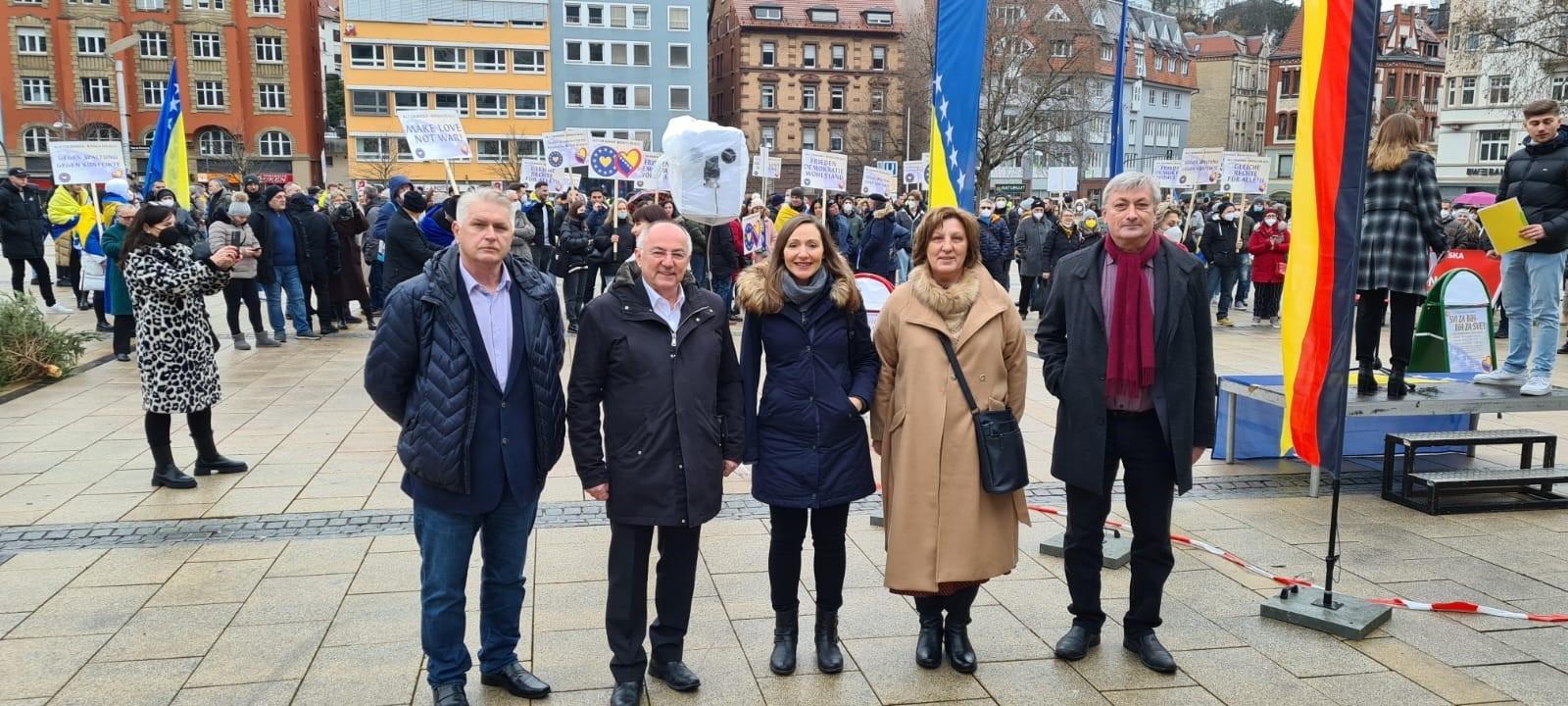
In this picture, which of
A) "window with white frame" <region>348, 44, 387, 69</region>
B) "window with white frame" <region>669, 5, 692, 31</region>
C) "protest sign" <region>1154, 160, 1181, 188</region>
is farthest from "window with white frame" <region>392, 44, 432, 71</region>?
"protest sign" <region>1154, 160, 1181, 188</region>

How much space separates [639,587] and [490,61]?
64.8 m

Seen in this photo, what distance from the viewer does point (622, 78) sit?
6606 centimetres

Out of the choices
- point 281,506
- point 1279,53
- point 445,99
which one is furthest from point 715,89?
point 281,506

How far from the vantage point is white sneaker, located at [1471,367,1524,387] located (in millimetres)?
7410

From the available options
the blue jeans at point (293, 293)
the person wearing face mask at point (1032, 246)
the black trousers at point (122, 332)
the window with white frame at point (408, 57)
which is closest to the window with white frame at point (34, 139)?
the window with white frame at point (408, 57)

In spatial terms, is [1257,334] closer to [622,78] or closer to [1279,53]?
[622,78]

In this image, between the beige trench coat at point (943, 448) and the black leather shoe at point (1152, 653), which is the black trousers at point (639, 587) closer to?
the beige trench coat at point (943, 448)

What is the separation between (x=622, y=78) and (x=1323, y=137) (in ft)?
212

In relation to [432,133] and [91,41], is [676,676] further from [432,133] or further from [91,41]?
[91,41]

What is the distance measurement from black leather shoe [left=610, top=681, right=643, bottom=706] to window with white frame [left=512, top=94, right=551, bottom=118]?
64327mm

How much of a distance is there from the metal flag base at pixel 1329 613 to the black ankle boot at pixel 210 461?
20.8 ft

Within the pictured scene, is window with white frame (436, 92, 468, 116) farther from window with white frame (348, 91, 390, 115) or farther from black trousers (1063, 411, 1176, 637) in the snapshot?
black trousers (1063, 411, 1176, 637)

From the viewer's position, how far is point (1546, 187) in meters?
6.80

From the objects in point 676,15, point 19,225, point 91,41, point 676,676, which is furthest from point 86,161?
point 91,41
